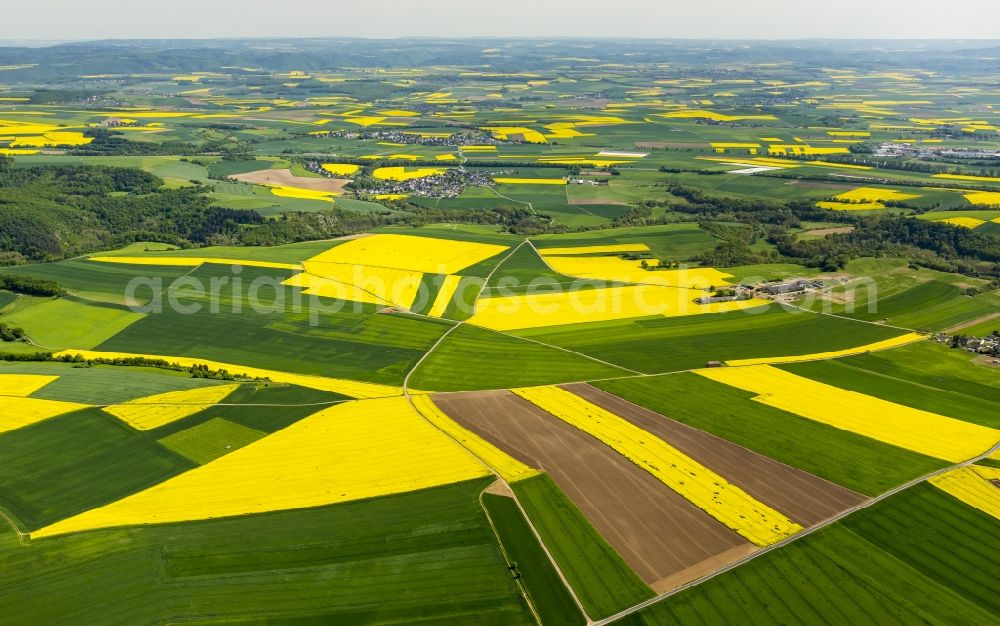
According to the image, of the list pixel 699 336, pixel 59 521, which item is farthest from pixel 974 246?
pixel 59 521

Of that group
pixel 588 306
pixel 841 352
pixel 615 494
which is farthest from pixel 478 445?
pixel 841 352

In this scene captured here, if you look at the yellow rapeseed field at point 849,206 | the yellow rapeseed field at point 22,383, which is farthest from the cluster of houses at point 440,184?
the yellow rapeseed field at point 22,383

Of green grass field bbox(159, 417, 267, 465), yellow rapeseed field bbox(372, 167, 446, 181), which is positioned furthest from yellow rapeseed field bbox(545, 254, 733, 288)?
yellow rapeseed field bbox(372, 167, 446, 181)

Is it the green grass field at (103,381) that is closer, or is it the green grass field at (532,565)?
the green grass field at (532,565)

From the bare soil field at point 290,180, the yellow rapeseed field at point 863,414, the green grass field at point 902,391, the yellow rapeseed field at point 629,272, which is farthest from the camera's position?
the bare soil field at point 290,180

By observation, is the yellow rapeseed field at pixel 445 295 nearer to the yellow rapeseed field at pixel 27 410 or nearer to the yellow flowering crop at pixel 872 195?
the yellow rapeseed field at pixel 27 410

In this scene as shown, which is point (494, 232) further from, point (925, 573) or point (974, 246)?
point (925, 573)

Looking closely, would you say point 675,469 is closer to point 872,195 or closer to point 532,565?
point 532,565
